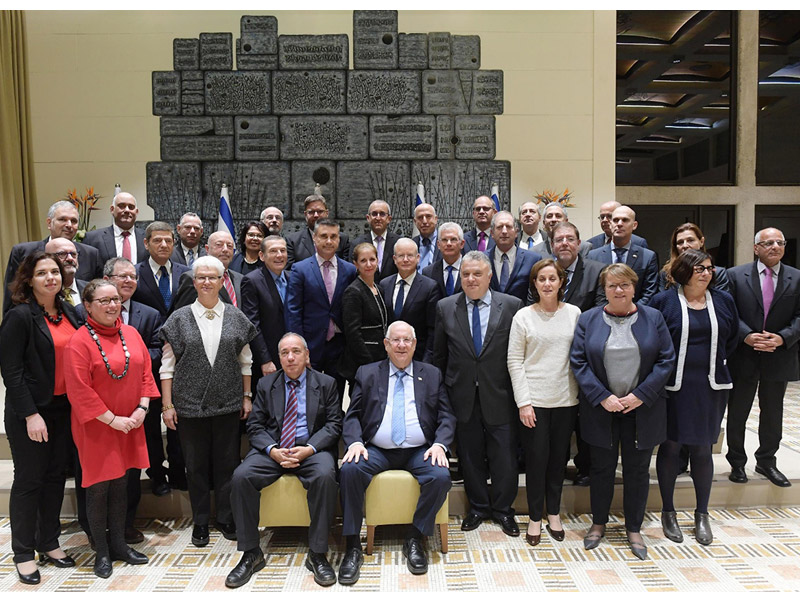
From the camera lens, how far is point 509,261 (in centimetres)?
392

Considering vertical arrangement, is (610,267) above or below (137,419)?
above

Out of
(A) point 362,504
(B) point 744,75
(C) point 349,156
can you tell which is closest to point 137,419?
(A) point 362,504

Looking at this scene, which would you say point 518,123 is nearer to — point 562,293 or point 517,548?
point 562,293

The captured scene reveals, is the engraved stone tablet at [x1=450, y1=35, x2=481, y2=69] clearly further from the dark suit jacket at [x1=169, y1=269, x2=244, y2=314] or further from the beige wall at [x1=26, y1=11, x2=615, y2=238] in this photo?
the dark suit jacket at [x1=169, y1=269, x2=244, y2=314]

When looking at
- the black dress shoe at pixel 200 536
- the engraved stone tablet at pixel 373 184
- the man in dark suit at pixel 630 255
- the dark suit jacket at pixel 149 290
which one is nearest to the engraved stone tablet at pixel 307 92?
the engraved stone tablet at pixel 373 184

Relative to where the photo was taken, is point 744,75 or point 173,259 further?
point 744,75

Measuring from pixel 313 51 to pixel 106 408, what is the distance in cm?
507

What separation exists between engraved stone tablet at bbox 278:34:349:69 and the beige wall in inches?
4.9

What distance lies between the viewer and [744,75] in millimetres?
7879

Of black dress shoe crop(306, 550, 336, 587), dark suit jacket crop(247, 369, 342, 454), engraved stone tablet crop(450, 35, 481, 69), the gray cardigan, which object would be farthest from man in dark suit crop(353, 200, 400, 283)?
engraved stone tablet crop(450, 35, 481, 69)

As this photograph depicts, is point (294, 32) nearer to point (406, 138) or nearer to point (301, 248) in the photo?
point (406, 138)

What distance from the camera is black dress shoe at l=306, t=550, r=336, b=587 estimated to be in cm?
286

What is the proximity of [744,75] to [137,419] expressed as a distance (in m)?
8.54

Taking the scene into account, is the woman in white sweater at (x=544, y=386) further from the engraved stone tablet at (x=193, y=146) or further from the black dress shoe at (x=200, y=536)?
the engraved stone tablet at (x=193, y=146)
